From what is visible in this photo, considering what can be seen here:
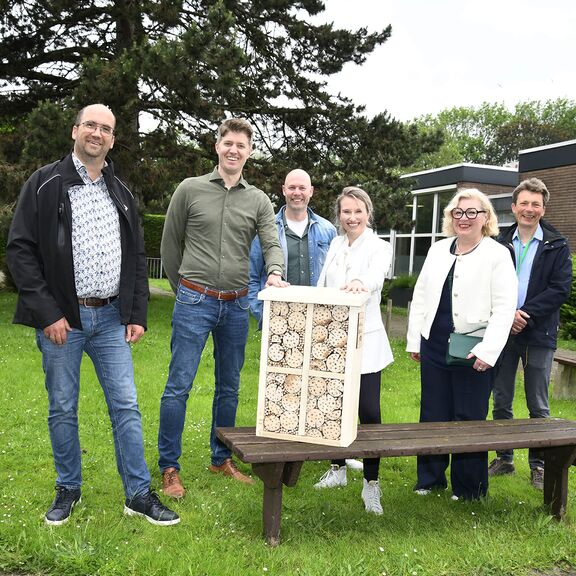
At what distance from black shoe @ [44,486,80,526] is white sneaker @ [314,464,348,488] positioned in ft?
5.48

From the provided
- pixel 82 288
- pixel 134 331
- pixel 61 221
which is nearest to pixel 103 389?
pixel 134 331

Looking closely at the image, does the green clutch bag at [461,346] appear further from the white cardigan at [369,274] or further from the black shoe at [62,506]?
the black shoe at [62,506]

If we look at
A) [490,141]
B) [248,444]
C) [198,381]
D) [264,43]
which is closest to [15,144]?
[264,43]

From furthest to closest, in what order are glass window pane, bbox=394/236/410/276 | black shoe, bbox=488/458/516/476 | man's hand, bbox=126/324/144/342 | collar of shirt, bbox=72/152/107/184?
glass window pane, bbox=394/236/410/276 → black shoe, bbox=488/458/516/476 → man's hand, bbox=126/324/144/342 → collar of shirt, bbox=72/152/107/184

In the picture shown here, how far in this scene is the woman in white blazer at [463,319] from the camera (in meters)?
3.91

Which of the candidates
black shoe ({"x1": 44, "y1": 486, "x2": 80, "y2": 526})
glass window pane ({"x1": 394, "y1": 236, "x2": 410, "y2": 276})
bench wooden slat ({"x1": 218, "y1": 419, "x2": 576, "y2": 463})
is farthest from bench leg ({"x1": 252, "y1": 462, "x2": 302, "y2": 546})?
glass window pane ({"x1": 394, "y1": 236, "x2": 410, "y2": 276})

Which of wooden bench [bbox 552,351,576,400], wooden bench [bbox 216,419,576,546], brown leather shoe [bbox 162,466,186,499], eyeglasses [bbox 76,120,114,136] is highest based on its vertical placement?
eyeglasses [bbox 76,120,114,136]

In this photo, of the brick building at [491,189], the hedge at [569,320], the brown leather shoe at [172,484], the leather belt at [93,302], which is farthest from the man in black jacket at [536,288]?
the brick building at [491,189]

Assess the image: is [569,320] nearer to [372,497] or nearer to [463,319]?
[463,319]

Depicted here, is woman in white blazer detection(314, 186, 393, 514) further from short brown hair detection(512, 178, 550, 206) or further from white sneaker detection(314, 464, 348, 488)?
short brown hair detection(512, 178, 550, 206)

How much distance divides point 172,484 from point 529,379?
2.79 meters

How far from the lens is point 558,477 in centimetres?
400

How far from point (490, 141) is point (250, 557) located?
230 feet

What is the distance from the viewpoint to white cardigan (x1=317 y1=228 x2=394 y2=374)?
158 inches
